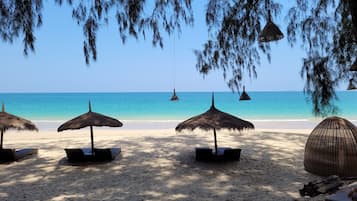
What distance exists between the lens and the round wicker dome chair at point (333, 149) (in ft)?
16.8

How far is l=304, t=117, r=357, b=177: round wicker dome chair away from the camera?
202 inches

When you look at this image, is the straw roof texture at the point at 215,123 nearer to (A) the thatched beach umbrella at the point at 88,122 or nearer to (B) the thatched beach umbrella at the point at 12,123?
(A) the thatched beach umbrella at the point at 88,122

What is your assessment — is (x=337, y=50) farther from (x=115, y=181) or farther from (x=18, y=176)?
(x=18, y=176)

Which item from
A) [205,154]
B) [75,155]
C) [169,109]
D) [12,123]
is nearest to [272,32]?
[205,154]

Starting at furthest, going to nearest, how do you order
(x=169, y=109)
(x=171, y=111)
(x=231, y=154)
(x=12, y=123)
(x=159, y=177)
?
(x=169, y=109) → (x=171, y=111) → (x=12, y=123) → (x=231, y=154) → (x=159, y=177)

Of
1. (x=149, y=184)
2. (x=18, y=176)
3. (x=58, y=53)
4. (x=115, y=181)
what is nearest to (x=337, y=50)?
(x=149, y=184)

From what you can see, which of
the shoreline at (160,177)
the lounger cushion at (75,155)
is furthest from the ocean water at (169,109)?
the lounger cushion at (75,155)

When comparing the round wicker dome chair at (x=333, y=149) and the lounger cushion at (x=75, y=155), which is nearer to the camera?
the round wicker dome chair at (x=333, y=149)

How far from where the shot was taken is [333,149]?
518cm

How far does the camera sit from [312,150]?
17.9 feet

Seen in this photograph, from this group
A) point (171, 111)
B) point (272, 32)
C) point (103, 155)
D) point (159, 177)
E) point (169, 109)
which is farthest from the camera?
point (169, 109)

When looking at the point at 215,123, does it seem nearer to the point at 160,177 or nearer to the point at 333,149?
the point at 160,177

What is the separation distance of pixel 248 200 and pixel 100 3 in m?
3.80

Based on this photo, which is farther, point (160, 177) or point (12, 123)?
point (12, 123)
